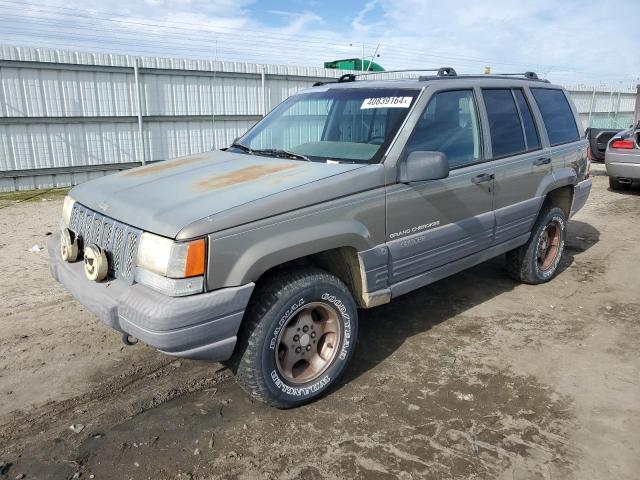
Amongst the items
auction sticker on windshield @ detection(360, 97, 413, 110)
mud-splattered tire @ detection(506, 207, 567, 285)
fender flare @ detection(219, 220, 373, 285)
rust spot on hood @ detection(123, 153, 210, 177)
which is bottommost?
mud-splattered tire @ detection(506, 207, 567, 285)

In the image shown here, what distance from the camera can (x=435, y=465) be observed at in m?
2.66

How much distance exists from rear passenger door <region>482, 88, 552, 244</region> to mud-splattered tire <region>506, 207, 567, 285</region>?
0.27 meters

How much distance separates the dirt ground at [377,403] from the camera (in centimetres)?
269

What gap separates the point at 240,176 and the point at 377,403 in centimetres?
166

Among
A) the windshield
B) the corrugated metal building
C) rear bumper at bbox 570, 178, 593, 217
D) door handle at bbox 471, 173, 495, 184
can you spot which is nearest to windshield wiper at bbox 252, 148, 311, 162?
the windshield

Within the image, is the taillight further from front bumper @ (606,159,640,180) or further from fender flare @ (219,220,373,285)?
fender flare @ (219,220,373,285)

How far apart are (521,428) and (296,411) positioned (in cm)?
132

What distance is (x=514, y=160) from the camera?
443 centimetres

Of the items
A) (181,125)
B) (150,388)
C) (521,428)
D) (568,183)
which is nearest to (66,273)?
(150,388)

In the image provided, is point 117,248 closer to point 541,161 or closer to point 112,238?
point 112,238

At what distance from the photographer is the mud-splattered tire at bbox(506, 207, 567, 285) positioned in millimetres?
5078

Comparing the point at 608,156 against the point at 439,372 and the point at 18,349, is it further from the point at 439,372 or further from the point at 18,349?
the point at 18,349

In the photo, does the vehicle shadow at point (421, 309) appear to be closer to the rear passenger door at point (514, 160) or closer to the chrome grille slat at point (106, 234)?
the rear passenger door at point (514, 160)

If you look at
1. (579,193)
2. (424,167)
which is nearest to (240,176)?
(424,167)
